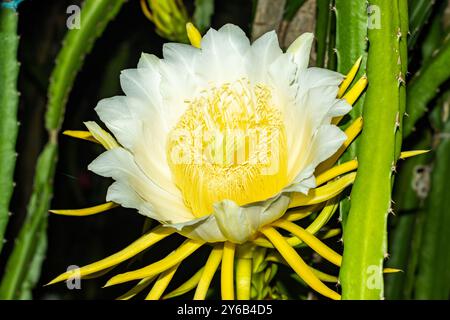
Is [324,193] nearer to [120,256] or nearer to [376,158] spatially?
[376,158]

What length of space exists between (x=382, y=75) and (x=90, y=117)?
0.83m

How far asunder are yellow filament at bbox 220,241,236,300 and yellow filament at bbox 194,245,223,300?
1cm

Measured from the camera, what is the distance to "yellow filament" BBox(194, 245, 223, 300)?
714mm

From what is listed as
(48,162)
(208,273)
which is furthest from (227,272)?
(48,162)

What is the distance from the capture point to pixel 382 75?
28.6 inches

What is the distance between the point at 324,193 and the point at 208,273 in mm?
151

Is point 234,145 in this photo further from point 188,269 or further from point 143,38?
point 143,38

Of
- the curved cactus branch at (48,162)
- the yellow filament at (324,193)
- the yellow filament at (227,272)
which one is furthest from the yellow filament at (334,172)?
the curved cactus branch at (48,162)

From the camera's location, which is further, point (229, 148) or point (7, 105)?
point (7, 105)

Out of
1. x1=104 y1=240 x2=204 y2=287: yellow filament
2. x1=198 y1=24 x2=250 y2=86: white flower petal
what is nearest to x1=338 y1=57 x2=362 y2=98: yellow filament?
x1=198 y1=24 x2=250 y2=86: white flower petal

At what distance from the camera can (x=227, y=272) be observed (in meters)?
0.70

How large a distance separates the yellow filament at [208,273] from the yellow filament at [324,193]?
95 mm

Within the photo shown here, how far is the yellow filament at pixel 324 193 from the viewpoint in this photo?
71 cm
